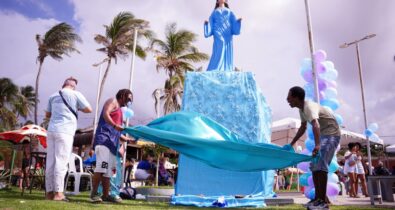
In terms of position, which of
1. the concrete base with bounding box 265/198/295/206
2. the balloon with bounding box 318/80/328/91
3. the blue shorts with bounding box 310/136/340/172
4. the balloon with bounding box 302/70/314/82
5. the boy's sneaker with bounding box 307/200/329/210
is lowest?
the concrete base with bounding box 265/198/295/206

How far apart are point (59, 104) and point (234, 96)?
A: 3952 mm

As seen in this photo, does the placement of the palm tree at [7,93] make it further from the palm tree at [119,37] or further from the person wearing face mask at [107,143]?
the person wearing face mask at [107,143]

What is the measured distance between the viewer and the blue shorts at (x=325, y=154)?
Result: 14.9 feet

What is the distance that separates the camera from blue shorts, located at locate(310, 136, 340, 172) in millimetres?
4551

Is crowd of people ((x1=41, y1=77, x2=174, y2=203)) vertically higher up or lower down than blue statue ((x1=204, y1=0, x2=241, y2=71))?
lower down

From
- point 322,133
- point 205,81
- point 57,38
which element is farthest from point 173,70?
point 322,133

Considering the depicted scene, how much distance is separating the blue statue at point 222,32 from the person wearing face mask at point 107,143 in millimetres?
4090

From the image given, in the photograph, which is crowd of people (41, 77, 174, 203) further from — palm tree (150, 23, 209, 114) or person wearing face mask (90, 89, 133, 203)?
palm tree (150, 23, 209, 114)

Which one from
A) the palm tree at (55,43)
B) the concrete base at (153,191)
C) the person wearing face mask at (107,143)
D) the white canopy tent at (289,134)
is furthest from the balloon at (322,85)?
the palm tree at (55,43)

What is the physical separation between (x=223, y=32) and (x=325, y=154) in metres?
5.69

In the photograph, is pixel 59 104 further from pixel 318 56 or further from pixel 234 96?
pixel 318 56

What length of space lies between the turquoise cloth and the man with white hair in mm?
1026

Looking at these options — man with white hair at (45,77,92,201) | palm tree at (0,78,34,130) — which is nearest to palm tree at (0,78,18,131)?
palm tree at (0,78,34,130)

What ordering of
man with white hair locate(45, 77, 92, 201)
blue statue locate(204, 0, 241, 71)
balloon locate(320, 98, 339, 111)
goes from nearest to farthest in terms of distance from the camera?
man with white hair locate(45, 77, 92, 201) → balloon locate(320, 98, 339, 111) → blue statue locate(204, 0, 241, 71)
